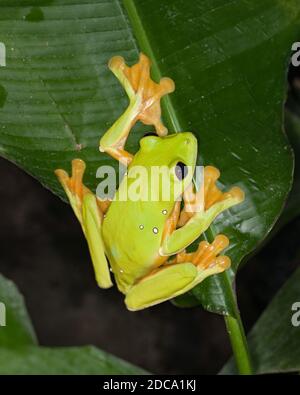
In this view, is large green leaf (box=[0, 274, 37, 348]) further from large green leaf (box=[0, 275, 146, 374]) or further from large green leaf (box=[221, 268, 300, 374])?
large green leaf (box=[221, 268, 300, 374])

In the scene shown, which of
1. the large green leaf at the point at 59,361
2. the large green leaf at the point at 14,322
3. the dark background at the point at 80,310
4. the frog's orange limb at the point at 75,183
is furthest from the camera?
the dark background at the point at 80,310

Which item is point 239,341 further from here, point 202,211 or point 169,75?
point 169,75

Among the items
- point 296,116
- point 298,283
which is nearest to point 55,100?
point 298,283

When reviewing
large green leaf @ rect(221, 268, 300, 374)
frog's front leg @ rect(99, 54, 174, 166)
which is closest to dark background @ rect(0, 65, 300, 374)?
large green leaf @ rect(221, 268, 300, 374)

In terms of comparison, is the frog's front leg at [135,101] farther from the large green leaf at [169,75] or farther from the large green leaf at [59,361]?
the large green leaf at [59,361]

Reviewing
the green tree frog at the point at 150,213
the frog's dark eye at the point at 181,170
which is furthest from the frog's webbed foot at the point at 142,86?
the frog's dark eye at the point at 181,170

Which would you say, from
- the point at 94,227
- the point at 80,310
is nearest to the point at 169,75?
the point at 94,227
